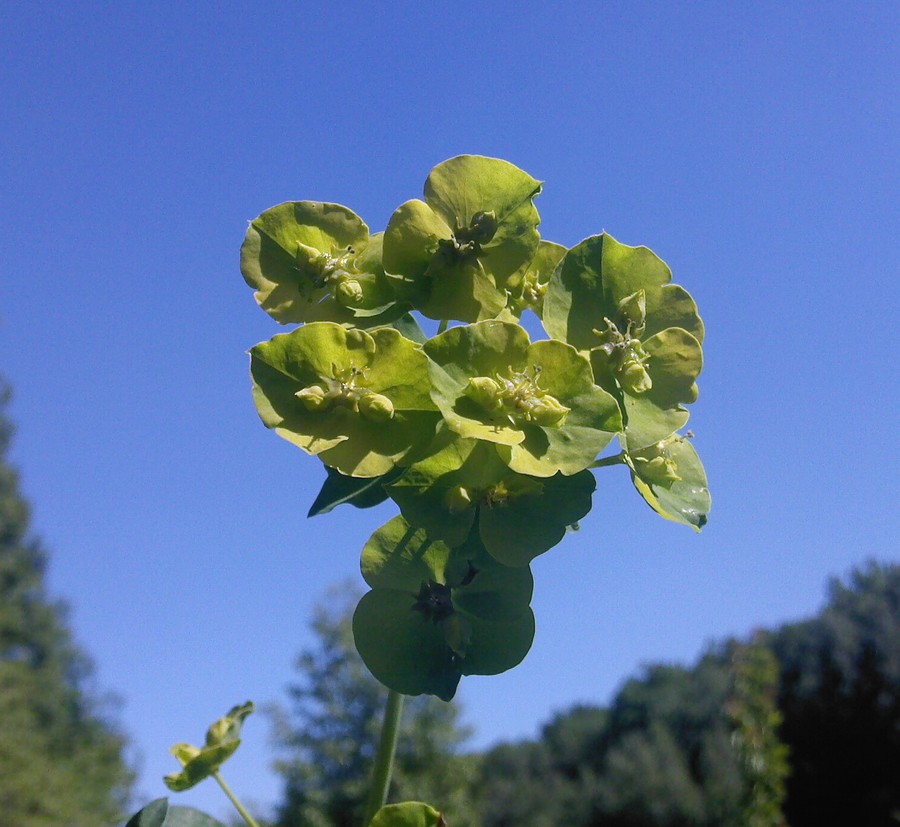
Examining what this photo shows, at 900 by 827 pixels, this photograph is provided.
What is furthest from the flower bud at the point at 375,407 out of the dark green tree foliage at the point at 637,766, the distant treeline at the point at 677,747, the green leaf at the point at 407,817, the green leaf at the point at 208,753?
the dark green tree foliage at the point at 637,766

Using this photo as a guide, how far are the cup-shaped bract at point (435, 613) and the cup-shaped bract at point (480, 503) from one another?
0.16 ft

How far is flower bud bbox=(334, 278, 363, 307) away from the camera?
1051mm

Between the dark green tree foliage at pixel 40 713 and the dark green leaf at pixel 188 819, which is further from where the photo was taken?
the dark green tree foliage at pixel 40 713

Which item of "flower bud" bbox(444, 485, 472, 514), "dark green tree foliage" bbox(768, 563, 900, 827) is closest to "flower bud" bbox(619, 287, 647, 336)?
"flower bud" bbox(444, 485, 472, 514)

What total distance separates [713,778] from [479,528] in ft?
68.4

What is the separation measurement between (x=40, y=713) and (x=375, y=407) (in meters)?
23.6

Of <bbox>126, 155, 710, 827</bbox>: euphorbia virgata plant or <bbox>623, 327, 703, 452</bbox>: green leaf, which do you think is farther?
<bbox>623, 327, 703, 452</bbox>: green leaf

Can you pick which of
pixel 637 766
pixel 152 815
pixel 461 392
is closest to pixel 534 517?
pixel 461 392

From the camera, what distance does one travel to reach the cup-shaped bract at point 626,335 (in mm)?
1032

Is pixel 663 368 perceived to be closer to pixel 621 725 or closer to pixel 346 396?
pixel 346 396

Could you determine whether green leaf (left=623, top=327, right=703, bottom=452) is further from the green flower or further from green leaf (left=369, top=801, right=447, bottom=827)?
green leaf (left=369, top=801, right=447, bottom=827)

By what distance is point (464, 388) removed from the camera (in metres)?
0.93

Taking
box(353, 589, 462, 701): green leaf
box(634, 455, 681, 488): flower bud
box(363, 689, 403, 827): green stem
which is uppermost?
box(634, 455, 681, 488): flower bud

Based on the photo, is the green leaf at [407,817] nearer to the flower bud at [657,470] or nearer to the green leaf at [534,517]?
the green leaf at [534,517]
